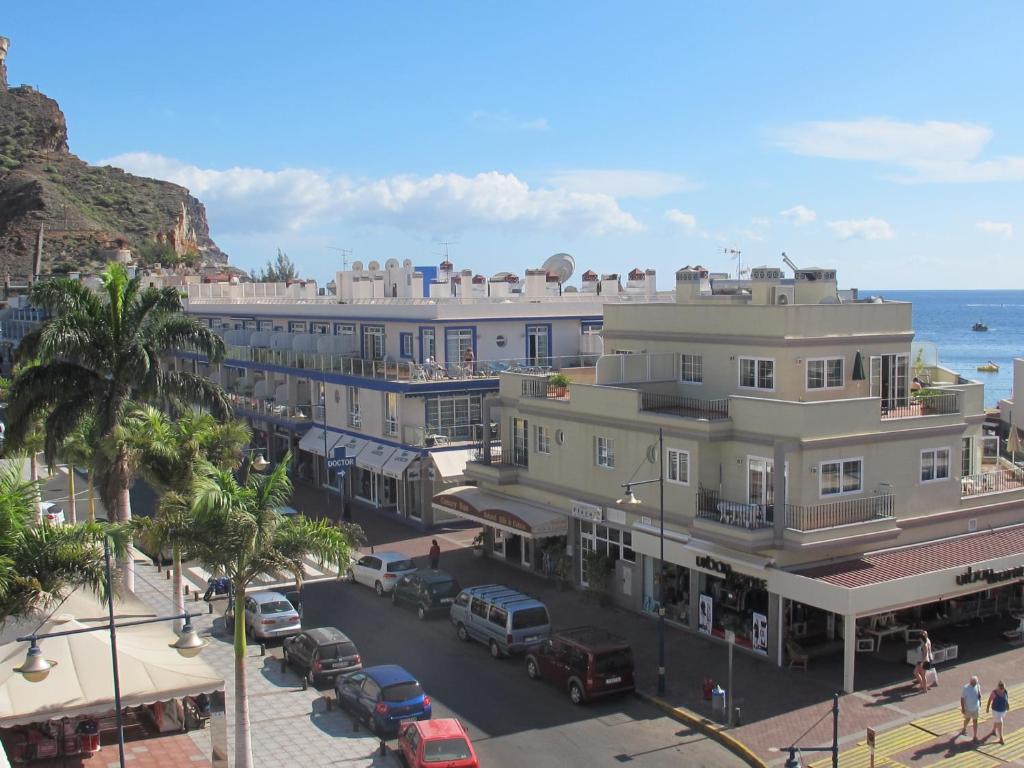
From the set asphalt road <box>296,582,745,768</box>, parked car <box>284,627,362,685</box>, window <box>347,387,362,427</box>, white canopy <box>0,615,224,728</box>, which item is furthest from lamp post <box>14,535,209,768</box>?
window <box>347,387,362,427</box>

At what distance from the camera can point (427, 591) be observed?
99.5 feet

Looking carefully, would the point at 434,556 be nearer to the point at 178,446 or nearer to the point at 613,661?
the point at 178,446

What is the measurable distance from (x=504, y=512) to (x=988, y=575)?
14034 mm

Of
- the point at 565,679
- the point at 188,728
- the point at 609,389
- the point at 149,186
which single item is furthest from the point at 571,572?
the point at 149,186

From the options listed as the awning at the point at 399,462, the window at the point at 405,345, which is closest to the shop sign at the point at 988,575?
the awning at the point at 399,462

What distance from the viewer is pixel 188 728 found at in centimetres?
2227

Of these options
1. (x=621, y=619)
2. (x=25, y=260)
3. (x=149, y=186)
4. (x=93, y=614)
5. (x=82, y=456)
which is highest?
(x=149, y=186)

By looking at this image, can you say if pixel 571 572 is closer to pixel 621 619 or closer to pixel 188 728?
pixel 621 619

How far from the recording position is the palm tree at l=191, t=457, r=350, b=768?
18.0 m

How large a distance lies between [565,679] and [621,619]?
5848 millimetres

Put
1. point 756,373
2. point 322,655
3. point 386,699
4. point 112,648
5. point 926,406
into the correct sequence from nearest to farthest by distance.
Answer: point 112,648, point 386,699, point 322,655, point 756,373, point 926,406

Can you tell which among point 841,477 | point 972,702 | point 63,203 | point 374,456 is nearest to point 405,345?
point 374,456

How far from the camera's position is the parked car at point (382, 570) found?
3272cm

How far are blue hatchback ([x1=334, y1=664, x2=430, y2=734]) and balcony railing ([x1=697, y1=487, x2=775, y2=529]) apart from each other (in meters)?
8.85
